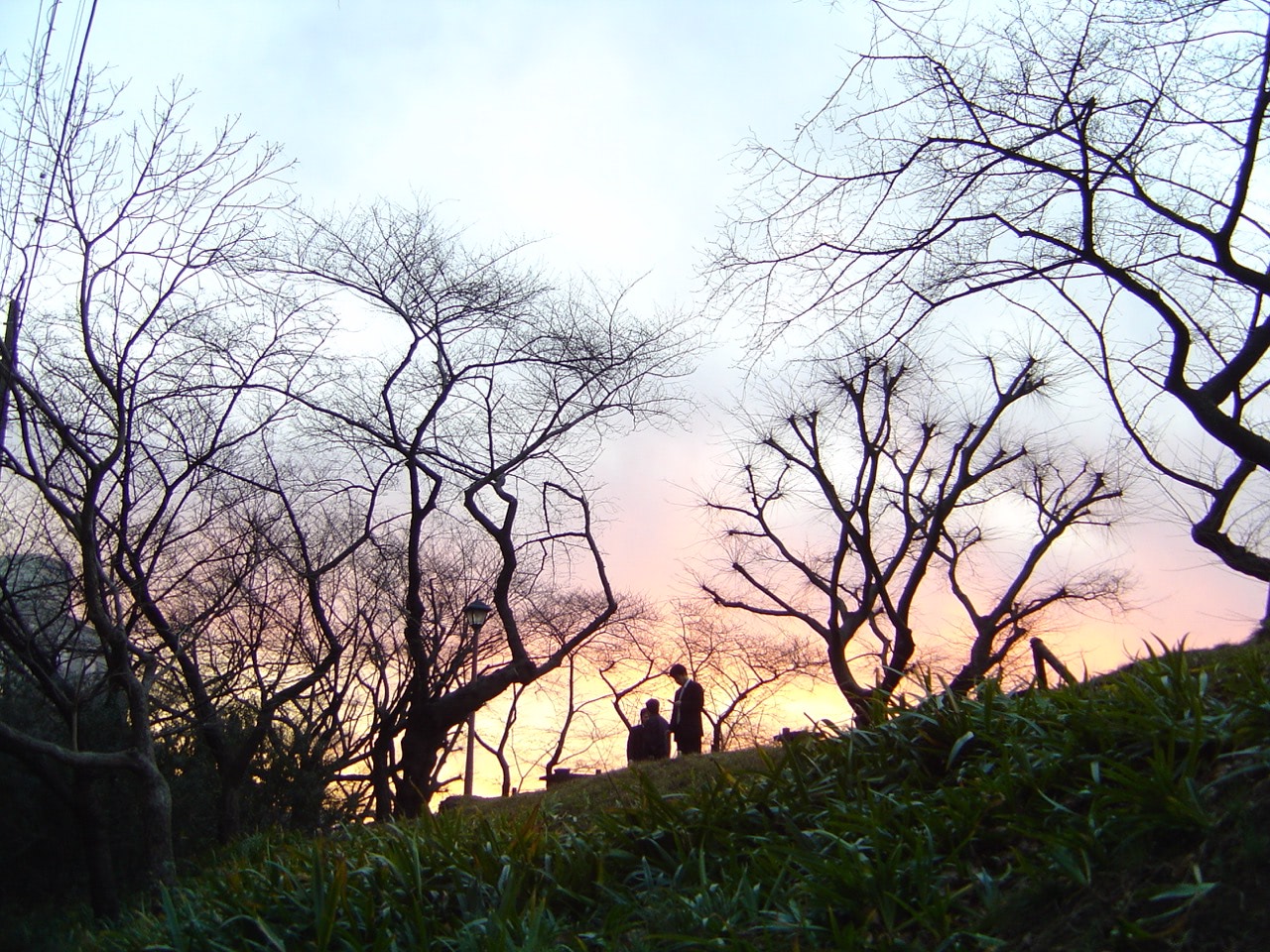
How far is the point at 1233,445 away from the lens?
6754 mm

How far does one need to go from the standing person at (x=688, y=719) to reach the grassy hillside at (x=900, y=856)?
31.5 ft

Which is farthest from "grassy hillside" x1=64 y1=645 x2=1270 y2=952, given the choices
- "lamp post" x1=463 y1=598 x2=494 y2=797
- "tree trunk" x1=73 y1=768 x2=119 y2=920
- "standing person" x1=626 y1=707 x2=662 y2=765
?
"lamp post" x1=463 y1=598 x2=494 y2=797

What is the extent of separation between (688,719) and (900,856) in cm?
1174

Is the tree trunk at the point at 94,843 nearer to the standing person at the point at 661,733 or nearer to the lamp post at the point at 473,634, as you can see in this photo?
the lamp post at the point at 473,634

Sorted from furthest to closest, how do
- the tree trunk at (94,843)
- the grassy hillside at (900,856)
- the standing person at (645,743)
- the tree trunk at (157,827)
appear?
the standing person at (645,743) → the tree trunk at (94,843) → the tree trunk at (157,827) → the grassy hillside at (900,856)

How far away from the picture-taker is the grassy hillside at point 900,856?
10.9ft

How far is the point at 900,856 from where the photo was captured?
12.9 feet

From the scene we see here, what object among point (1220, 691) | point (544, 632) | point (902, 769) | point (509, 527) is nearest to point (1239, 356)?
point (1220, 691)

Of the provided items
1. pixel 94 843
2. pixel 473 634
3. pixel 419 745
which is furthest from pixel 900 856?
pixel 473 634

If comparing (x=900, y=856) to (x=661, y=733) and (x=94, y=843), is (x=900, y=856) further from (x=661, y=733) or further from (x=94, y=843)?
(x=661, y=733)

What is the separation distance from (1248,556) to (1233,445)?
223 centimetres

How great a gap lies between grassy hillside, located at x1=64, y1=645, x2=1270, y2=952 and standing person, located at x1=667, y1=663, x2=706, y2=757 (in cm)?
960

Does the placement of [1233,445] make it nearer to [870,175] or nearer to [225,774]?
[870,175]

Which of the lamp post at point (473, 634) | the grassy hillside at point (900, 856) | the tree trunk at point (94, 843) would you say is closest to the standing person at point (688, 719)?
the lamp post at point (473, 634)
